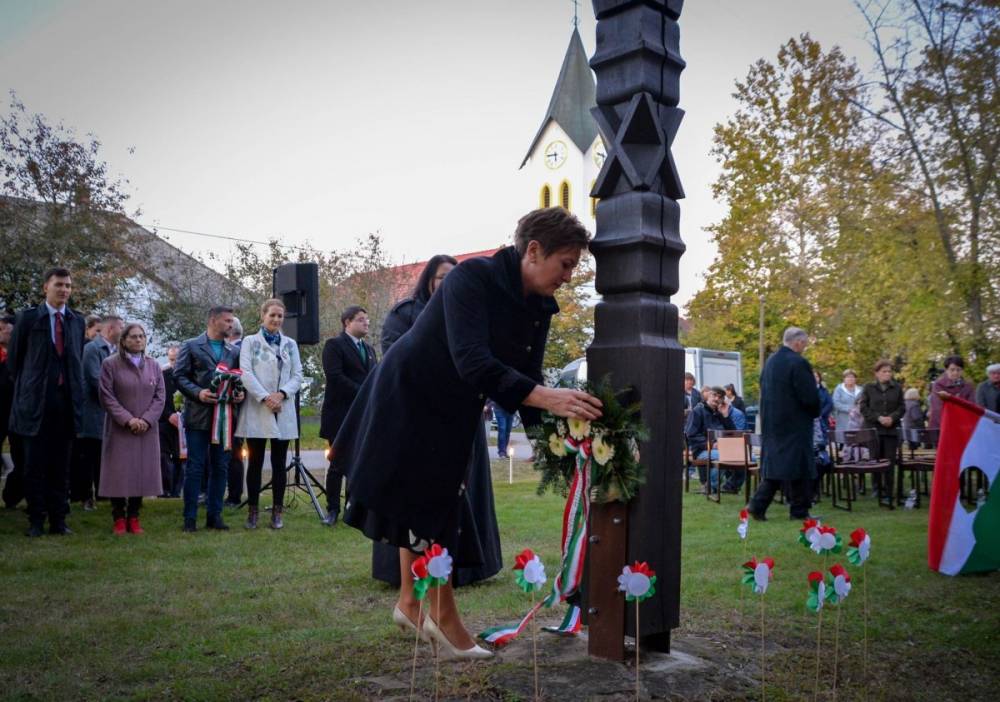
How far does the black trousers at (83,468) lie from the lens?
1009cm

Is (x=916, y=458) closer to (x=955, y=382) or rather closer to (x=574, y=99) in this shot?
(x=955, y=382)

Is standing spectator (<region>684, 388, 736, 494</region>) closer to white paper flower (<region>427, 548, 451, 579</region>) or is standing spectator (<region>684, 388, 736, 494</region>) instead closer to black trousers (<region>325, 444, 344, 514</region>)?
black trousers (<region>325, 444, 344, 514</region>)

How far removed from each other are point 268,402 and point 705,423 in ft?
24.6

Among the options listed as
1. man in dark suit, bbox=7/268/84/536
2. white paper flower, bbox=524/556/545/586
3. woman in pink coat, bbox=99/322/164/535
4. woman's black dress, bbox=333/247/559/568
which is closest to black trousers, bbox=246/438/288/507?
woman in pink coat, bbox=99/322/164/535

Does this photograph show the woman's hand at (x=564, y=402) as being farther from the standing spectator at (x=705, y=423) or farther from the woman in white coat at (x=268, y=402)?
the standing spectator at (x=705, y=423)

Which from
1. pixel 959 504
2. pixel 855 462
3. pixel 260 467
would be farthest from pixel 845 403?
pixel 260 467

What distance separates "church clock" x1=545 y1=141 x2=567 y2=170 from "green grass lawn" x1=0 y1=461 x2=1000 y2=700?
6051 cm

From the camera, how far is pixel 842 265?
1517cm

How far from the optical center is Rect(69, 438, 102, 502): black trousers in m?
10.1

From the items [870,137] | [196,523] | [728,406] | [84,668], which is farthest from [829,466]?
[84,668]

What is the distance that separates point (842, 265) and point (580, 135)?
5210 centimetres

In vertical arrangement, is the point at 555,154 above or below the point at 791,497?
above

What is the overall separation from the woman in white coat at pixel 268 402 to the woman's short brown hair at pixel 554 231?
5.33 metres

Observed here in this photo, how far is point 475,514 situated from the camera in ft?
17.7
